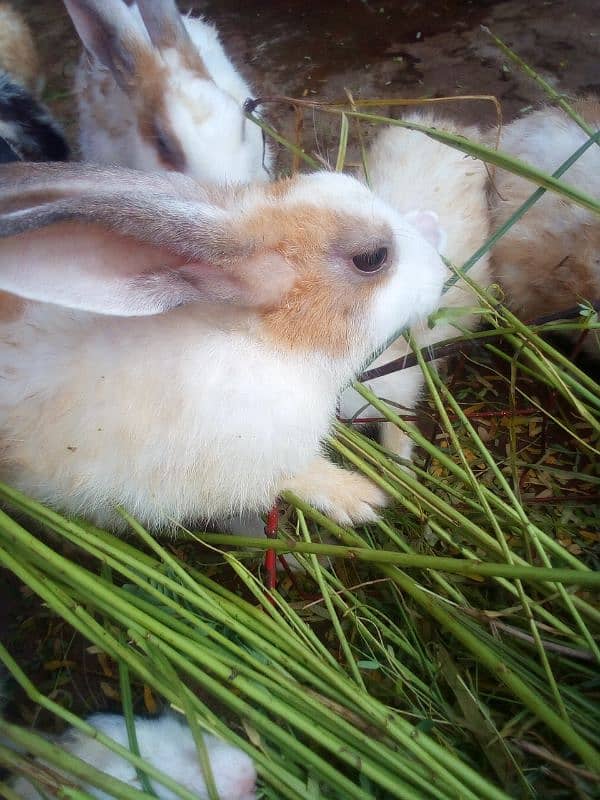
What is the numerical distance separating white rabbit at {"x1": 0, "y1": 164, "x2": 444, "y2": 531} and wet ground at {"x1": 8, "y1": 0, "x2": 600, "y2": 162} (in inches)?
56.1

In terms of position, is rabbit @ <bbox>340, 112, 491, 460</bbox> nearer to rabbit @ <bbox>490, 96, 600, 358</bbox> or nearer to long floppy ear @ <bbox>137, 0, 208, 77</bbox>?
rabbit @ <bbox>490, 96, 600, 358</bbox>

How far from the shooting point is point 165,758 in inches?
58.7

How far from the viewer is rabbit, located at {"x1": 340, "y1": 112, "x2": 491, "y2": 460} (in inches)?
76.3

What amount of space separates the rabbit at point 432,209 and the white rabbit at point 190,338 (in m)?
0.52

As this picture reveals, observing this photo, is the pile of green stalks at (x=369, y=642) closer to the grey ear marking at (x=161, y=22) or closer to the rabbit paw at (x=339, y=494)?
the rabbit paw at (x=339, y=494)

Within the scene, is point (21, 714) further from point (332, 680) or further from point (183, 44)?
point (183, 44)

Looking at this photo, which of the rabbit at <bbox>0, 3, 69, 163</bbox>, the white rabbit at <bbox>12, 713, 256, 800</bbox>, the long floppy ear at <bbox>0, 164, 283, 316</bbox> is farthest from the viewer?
the rabbit at <bbox>0, 3, 69, 163</bbox>

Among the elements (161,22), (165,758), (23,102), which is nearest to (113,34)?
(161,22)

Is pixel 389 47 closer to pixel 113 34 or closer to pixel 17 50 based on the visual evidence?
pixel 113 34

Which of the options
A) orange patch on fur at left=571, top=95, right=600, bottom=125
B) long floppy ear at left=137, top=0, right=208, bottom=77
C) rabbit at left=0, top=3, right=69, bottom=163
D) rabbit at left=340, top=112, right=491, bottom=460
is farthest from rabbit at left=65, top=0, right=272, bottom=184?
orange patch on fur at left=571, top=95, right=600, bottom=125

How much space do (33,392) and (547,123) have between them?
5.77ft

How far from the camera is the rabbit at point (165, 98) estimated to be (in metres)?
1.94

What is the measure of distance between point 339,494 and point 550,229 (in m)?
1.05

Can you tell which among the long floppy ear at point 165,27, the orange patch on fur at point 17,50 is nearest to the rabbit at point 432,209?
the long floppy ear at point 165,27
